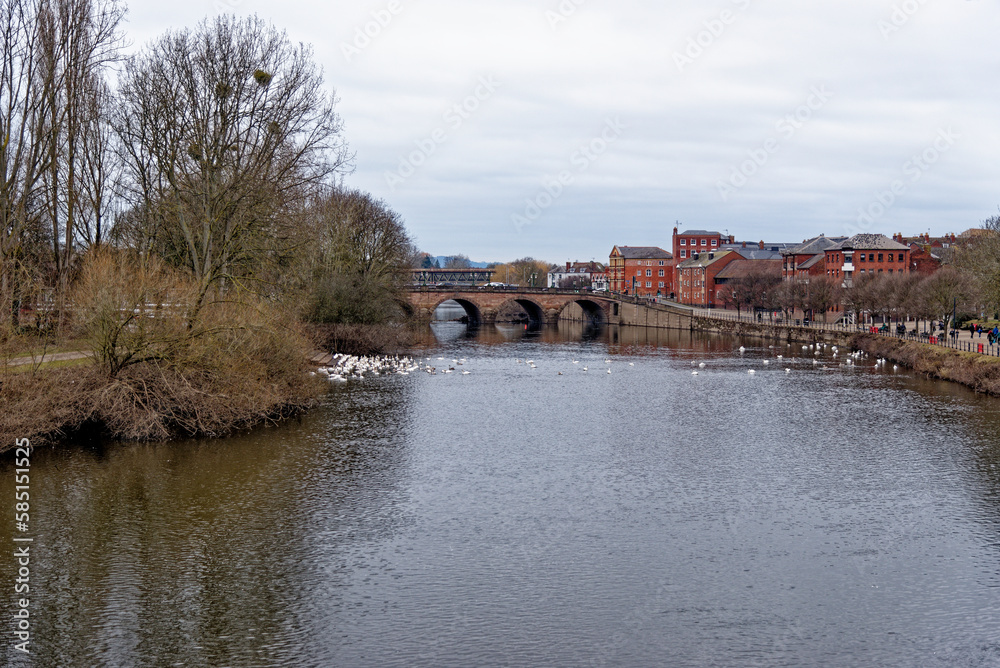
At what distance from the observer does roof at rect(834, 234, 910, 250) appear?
4313 inches

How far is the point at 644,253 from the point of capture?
6698 inches

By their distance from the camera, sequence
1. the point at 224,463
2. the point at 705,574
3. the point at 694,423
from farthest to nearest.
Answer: the point at 694,423
the point at 224,463
the point at 705,574

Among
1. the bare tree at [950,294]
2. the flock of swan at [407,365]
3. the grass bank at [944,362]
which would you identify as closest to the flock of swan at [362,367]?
the flock of swan at [407,365]

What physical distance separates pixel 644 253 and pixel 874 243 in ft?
207

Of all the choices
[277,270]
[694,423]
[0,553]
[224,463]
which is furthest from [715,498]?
[277,270]

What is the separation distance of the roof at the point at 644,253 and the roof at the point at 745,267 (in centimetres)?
3056

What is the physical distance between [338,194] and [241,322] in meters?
41.3

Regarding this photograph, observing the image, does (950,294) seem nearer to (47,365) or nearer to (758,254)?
(47,365)

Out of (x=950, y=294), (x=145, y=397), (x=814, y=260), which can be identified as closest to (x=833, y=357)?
(x=950, y=294)

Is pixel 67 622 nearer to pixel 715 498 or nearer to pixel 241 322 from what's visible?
pixel 715 498

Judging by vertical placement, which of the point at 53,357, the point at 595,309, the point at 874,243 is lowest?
the point at 53,357

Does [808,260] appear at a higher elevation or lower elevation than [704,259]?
lower

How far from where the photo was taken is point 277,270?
128 ft

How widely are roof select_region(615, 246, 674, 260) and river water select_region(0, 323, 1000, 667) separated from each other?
440 ft
